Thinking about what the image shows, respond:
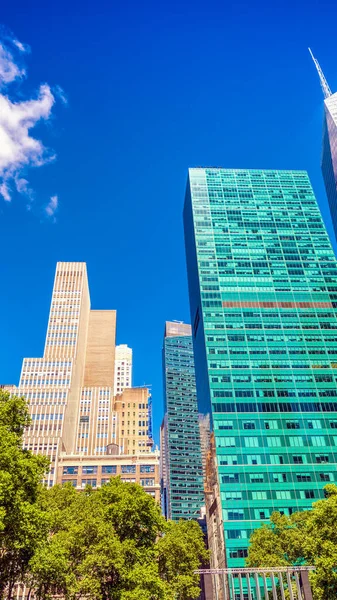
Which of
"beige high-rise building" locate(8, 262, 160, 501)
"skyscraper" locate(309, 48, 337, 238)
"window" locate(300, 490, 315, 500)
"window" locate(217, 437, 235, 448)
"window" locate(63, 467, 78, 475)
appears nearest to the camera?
"window" locate(300, 490, 315, 500)

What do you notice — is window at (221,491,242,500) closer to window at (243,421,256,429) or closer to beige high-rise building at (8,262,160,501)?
window at (243,421,256,429)

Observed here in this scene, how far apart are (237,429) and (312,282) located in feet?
148

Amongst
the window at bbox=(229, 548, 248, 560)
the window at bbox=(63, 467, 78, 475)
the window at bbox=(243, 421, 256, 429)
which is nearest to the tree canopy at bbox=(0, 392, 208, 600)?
the window at bbox=(229, 548, 248, 560)

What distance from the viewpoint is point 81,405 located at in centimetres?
13688

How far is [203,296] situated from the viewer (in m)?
122

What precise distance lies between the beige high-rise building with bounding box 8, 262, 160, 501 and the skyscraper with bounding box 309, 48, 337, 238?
Answer: 79093 millimetres

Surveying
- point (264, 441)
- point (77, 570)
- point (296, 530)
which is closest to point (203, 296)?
point (264, 441)

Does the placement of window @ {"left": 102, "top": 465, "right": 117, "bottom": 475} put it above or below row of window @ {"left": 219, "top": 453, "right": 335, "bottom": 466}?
above

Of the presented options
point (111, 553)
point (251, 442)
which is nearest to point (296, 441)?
point (251, 442)

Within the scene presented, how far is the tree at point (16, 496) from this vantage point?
31.0 meters

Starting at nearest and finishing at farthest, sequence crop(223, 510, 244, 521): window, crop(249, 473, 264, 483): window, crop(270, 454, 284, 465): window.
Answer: crop(223, 510, 244, 521): window, crop(249, 473, 264, 483): window, crop(270, 454, 284, 465): window

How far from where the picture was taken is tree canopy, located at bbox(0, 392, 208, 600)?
32219 mm

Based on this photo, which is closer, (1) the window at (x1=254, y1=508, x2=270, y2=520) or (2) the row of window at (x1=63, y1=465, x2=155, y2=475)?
(1) the window at (x1=254, y1=508, x2=270, y2=520)

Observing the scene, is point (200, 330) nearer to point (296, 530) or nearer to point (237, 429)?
point (237, 429)
